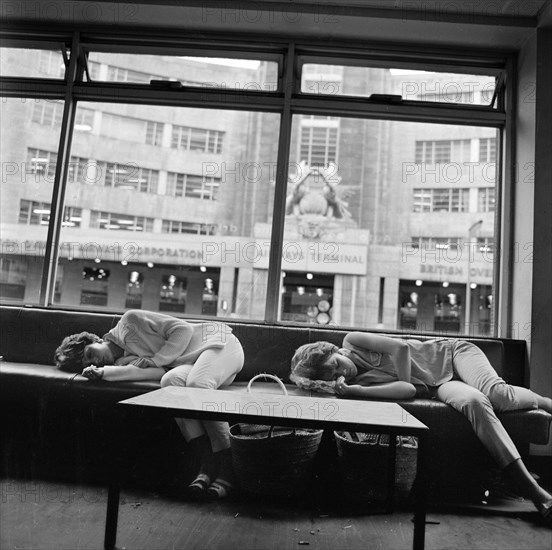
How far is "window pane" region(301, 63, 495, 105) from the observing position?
376 cm

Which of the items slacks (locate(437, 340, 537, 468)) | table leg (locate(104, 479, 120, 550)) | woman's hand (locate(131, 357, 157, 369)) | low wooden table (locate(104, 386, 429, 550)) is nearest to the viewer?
low wooden table (locate(104, 386, 429, 550))

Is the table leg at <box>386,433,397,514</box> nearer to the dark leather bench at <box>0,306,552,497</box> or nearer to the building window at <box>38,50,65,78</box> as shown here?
the dark leather bench at <box>0,306,552,497</box>

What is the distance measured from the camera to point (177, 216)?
371cm

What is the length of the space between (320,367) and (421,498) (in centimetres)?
105

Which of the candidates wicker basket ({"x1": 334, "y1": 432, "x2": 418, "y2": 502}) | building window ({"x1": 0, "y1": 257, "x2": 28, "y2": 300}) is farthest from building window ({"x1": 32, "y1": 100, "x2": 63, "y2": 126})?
wicker basket ({"x1": 334, "y1": 432, "x2": 418, "y2": 502})

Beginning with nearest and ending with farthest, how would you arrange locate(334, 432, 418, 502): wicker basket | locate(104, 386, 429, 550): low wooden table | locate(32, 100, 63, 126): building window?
locate(104, 386, 429, 550): low wooden table, locate(334, 432, 418, 502): wicker basket, locate(32, 100, 63, 126): building window

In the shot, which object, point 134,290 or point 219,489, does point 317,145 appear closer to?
point 134,290

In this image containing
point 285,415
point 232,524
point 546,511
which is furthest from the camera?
point 546,511

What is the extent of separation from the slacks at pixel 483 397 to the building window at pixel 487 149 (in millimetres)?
1538

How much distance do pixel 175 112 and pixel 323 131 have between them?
113cm

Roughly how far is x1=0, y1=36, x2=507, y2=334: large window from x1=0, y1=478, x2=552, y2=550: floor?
5.19 feet

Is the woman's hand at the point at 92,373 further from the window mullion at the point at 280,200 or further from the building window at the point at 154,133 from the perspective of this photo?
the building window at the point at 154,133

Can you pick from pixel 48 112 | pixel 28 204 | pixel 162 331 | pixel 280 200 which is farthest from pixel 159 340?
pixel 48 112

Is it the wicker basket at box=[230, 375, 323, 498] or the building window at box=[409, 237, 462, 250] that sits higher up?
the building window at box=[409, 237, 462, 250]
